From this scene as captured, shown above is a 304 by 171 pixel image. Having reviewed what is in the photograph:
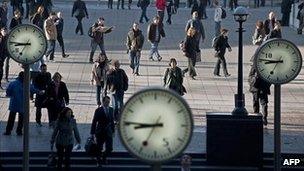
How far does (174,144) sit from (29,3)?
37.1 m

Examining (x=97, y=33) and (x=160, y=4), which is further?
(x=160, y=4)

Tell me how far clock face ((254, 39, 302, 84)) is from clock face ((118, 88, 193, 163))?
5.14 m

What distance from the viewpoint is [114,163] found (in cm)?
2208

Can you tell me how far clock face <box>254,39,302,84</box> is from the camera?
51.7 feet

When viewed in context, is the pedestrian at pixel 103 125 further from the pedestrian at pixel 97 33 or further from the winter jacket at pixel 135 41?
the pedestrian at pixel 97 33

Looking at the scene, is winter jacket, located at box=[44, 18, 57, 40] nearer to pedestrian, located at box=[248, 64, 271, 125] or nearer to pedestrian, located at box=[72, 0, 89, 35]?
pedestrian, located at box=[72, 0, 89, 35]

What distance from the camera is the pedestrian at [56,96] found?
23.8 meters

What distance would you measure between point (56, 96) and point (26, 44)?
628cm

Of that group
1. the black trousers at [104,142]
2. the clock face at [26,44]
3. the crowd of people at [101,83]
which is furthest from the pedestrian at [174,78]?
the clock face at [26,44]

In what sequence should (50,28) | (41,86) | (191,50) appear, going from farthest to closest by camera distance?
(50,28) → (191,50) → (41,86)

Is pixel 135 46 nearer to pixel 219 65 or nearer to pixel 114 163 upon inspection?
pixel 219 65

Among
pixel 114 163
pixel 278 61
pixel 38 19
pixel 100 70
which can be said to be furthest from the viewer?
pixel 38 19

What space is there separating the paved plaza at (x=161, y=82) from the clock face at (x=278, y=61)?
22.6 ft

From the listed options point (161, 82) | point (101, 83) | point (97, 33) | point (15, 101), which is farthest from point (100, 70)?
point (97, 33)
